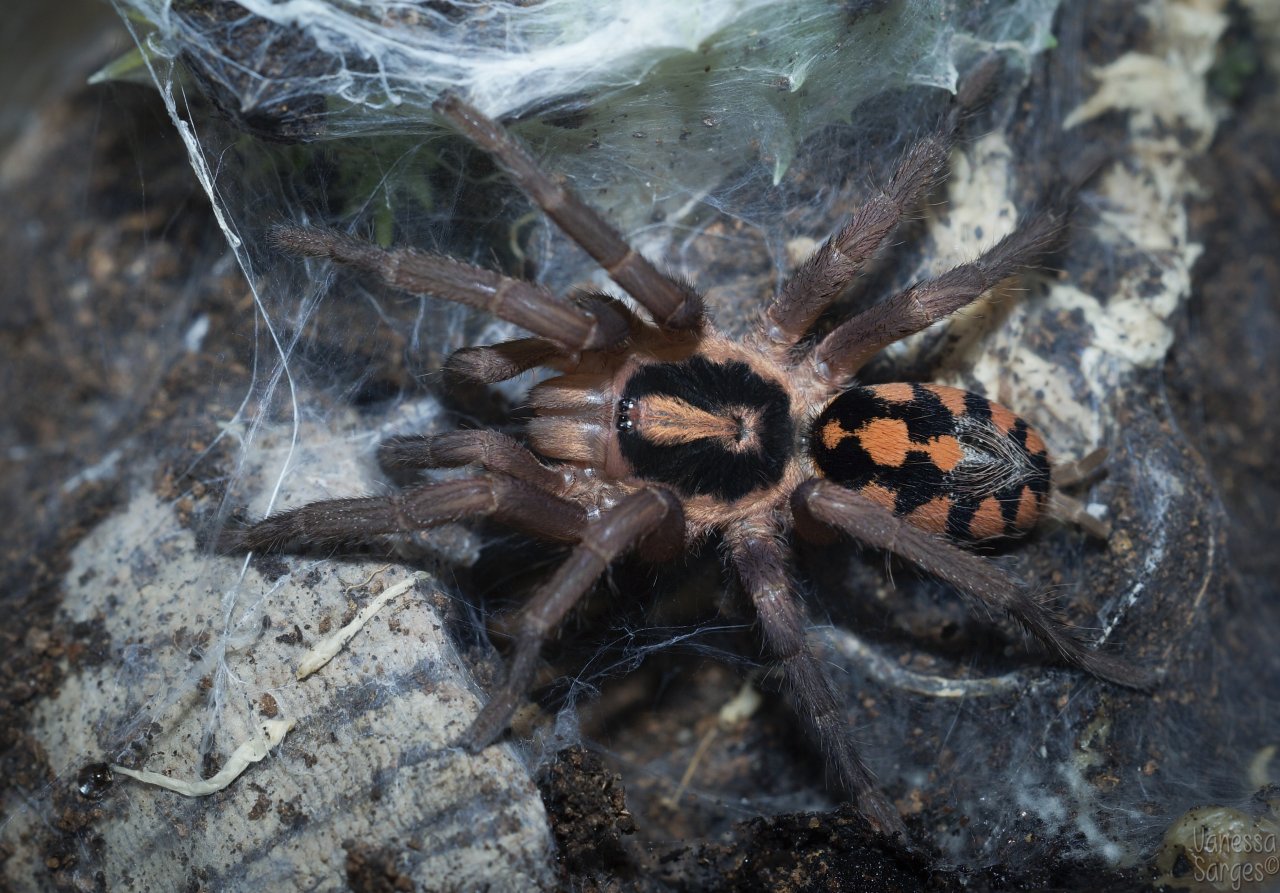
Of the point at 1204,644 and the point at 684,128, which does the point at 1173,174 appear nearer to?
the point at 1204,644

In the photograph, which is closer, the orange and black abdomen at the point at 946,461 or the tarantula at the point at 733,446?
the tarantula at the point at 733,446

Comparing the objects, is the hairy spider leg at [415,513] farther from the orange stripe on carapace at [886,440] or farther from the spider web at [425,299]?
the orange stripe on carapace at [886,440]

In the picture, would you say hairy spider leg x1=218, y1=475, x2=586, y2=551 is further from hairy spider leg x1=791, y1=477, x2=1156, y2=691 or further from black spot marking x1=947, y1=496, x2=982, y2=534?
black spot marking x1=947, y1=496, x2=982, y2=534

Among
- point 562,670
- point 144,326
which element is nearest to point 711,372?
point 562,670

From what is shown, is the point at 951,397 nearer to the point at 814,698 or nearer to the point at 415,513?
the point at 814,698

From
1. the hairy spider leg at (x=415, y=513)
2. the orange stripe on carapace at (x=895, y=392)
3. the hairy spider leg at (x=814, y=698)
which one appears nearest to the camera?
the hairy spider leg at (x=415, y=513)

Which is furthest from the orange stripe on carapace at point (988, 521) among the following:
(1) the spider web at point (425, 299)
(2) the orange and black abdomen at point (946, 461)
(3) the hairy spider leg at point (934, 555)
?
(1) the spider web at point (425, 299)

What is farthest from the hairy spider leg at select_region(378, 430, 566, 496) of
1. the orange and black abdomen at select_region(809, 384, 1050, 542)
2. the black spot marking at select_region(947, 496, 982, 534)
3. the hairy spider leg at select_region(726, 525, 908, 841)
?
the black spot marking at select_region(947, 496, 982, 534)
